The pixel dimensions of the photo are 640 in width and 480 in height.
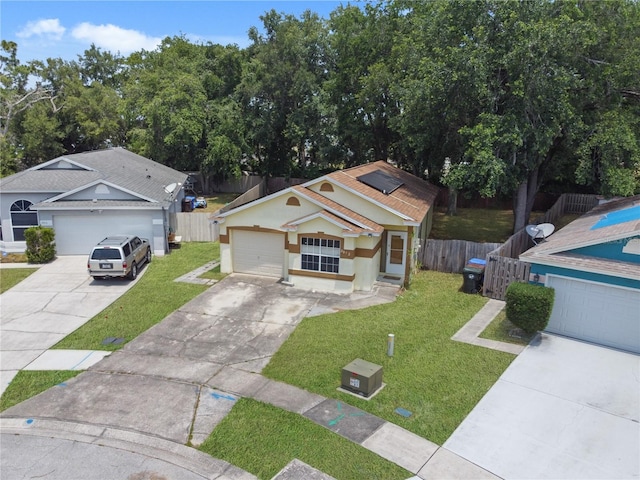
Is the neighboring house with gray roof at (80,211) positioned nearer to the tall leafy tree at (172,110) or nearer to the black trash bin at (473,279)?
the tall leafy tree at (172,110)

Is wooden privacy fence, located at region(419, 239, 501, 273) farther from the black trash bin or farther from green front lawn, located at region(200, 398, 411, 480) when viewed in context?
green front lawn, located at region(200, 398, 411, 480)

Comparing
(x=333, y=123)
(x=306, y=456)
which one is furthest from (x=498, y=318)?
(x=333, y=123)

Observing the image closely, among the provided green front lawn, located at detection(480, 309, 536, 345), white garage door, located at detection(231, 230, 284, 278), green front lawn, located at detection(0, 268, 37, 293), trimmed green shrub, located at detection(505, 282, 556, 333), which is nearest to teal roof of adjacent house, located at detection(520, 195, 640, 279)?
trimmed green shrub, located at detection(505, 282, 556, 333)

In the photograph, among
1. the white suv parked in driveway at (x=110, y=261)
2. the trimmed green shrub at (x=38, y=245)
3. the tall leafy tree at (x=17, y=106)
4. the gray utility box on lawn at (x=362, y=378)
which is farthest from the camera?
the tall leafy tree at (x=17, y=106)

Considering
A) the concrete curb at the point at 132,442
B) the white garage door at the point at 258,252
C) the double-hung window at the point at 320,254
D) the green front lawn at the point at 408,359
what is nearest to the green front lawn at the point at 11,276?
the white garage door at the point at 258,252

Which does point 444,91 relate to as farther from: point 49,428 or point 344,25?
point 49,428
